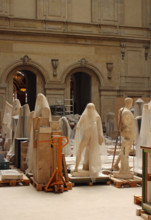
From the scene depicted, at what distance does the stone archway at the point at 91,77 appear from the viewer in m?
21.5

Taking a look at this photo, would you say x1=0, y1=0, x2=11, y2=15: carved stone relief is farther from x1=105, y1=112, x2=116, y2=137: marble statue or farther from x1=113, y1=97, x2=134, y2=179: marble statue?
x1=113, y1=97, x2=134, y2=179: marble statue

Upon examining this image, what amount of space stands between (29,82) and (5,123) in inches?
426

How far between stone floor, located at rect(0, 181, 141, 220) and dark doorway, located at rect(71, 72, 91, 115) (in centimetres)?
1481

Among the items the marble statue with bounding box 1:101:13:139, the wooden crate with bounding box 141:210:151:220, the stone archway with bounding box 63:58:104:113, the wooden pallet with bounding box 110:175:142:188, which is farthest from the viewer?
the stone archway with bounding box 63:58:104:113

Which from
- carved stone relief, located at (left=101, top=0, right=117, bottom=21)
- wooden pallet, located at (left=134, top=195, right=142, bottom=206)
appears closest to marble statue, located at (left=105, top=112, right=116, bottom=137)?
carved stone relief, located at (left=101, top=0, right=117, bottom=21)

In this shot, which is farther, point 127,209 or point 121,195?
point 121,195

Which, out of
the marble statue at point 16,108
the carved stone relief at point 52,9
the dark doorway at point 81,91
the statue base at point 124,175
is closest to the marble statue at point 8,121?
the marble statue at point 16,108

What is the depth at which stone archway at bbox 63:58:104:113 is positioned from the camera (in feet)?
70.6

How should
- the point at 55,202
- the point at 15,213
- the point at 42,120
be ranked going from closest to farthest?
the point at 15,213, the point at 55,202, the point at 42,120

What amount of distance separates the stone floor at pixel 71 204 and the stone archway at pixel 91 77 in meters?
13.4

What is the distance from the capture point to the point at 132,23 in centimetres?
2286

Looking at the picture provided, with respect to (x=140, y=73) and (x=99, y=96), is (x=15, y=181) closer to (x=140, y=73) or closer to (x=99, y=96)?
(x=99, y=96)

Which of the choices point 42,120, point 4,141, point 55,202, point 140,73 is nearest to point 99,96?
point 140,73

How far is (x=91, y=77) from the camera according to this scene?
22078 mm
